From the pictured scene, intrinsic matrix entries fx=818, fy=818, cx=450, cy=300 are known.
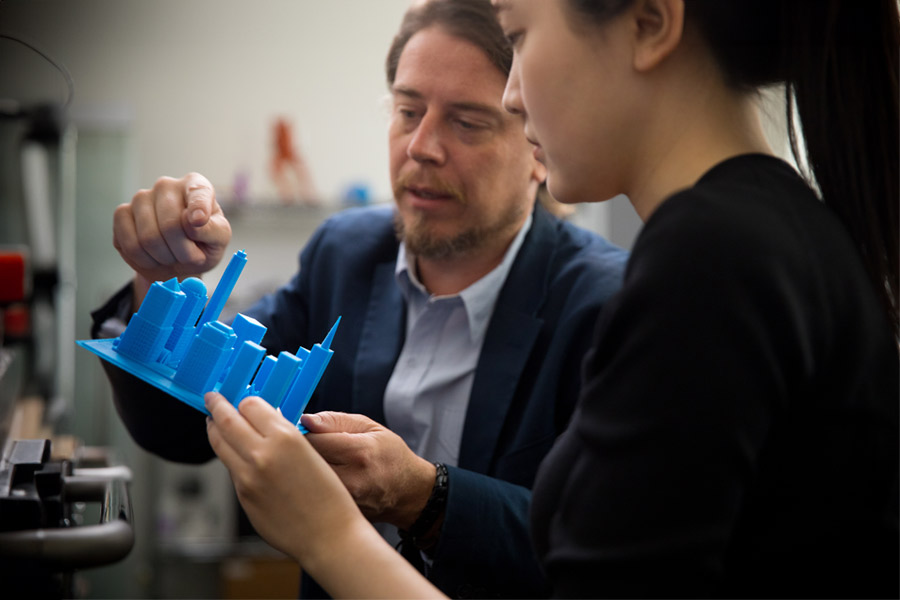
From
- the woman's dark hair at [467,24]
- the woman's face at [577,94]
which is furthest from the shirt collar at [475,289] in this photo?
the woman's face at [577,94]

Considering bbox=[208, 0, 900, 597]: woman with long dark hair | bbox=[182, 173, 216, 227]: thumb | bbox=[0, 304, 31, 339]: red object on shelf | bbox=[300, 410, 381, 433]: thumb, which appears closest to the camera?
bbox=[208, 0, 900, 597]: woman with long dark hair

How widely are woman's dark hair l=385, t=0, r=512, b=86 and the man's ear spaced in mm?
403

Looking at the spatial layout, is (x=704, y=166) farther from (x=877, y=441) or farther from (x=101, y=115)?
(x=101, y=115)

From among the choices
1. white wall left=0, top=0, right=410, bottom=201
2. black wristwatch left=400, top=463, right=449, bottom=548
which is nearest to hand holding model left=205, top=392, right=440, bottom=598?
black wristwatch left=400, top=463, right=449, bottom=548

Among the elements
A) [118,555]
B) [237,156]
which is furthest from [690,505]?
[237,156]

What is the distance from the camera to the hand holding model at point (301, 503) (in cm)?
56

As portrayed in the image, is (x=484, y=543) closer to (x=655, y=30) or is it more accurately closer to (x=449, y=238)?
(x=449, y=238)

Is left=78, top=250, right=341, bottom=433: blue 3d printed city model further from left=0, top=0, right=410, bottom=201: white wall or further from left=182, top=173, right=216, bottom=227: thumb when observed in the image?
left=0, top=0, right=410, bottom=201: white wall

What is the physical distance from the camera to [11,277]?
139 cm

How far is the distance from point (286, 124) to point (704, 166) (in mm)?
2792

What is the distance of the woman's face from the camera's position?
22.8 inches

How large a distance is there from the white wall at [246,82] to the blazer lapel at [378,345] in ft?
7.28

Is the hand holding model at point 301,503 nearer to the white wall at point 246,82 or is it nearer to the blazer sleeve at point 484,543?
the blazer sleeve at point 484,543

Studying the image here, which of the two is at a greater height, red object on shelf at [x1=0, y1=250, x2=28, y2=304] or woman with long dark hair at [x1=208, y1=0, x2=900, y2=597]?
woman with long dark hair at [x1=208, y1=0, x2=900, y2=597]
